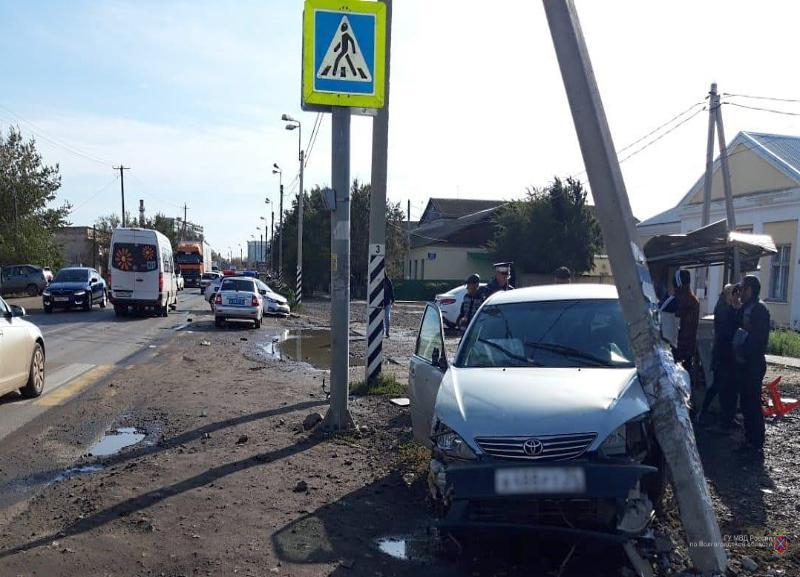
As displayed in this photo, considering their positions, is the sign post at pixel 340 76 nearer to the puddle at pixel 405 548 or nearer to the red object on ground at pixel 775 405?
the puddle at pixel 405 548

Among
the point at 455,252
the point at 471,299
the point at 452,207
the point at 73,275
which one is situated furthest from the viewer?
the point at 452,207

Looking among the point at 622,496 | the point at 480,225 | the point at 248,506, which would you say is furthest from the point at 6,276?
the point at 622,496

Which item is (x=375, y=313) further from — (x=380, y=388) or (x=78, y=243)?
(x=78, y=243)

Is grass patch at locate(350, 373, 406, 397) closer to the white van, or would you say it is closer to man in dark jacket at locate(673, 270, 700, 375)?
man in dark jacket at locate(673, 270, 700, 375)

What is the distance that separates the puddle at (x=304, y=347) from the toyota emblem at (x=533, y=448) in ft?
33.7

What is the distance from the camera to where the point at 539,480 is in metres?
4.38

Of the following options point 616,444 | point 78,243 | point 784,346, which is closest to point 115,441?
point 616,444

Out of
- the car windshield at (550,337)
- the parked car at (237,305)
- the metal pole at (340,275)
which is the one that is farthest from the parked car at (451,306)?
the car windshield at (550,337)

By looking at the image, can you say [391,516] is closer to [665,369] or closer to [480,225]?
[665,369]

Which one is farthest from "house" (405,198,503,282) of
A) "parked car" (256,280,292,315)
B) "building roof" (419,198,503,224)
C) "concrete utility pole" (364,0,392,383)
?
"concrete utility pole" (364,0,392,383)

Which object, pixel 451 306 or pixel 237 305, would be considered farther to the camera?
pixel 237 305

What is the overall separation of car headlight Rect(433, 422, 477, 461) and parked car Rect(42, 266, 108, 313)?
2634 centimetres

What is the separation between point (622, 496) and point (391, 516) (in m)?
2.00

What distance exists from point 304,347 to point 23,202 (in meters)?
35.2
